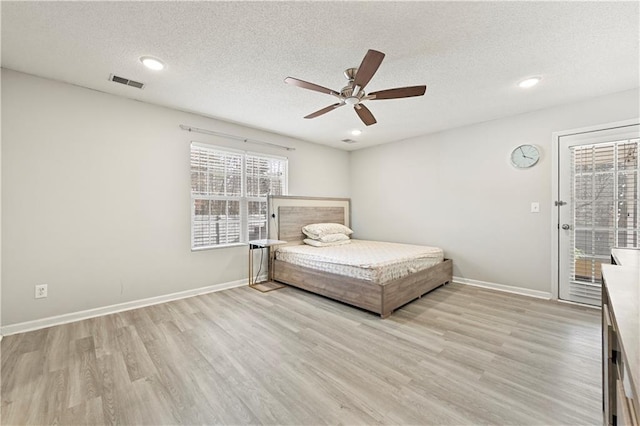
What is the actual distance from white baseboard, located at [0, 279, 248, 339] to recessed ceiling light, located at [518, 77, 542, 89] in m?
4.34

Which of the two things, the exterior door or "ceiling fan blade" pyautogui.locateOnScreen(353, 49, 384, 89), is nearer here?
"ceiling fan blade" pyautogui.locateOnScreen(353, 49, 384, 89)

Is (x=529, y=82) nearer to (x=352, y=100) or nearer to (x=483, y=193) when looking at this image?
(x=483, y=193)

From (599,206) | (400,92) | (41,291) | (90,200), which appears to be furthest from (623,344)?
(41,291)

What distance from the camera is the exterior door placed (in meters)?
2.93

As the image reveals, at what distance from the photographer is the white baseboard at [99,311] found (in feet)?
8.29

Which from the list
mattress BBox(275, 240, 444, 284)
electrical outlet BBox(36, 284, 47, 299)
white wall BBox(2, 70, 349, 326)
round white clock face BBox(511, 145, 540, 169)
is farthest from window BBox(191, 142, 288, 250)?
round white clock face BBox(511, 145, 540, 169)

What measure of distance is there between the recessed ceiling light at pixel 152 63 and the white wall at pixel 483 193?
3.85 m

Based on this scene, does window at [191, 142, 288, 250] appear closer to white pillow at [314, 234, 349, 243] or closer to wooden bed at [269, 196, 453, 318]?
wooden bed at [269, 196, 453, 318]

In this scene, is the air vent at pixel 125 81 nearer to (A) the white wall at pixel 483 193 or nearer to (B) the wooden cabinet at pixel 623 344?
(B) the wooden cabinet at pixel 623 344

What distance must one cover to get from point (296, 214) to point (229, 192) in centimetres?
123

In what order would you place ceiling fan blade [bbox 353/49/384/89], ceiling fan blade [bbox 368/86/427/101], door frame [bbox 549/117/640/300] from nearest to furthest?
ceiling fan blade [bbox 353/49/384/89], ceiling fan blade [bbox 368/86/427/101], door frame [bbox 549/117/640/300]

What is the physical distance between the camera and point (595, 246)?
10.3 feet

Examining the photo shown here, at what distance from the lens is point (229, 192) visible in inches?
157

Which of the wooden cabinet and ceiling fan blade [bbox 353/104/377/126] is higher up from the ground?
ceiling fan blade [bbox 353/104/377/126]
